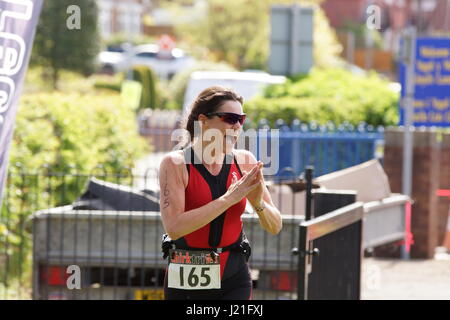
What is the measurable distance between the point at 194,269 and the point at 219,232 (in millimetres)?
196

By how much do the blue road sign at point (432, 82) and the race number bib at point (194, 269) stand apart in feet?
32.0

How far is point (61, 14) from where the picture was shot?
4247cm

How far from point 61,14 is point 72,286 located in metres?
35.0

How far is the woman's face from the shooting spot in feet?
16.2

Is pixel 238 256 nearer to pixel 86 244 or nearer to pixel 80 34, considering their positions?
pixel 86 244

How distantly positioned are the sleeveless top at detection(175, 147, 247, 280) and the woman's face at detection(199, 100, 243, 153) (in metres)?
0.09

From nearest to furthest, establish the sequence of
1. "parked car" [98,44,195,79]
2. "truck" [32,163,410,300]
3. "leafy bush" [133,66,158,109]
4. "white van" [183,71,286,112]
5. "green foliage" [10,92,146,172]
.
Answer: "truck" [32,163,410,300], "green foliage" [10,92,146,172], "white van" [183,71,286,112], "leafy bush" [133,66,158,109], "parked car" [98,44,195,79]

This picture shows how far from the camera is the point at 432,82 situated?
14500mm

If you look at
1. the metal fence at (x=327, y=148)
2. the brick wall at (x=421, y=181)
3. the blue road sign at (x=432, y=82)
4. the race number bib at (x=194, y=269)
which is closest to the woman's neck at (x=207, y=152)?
the race number bib at (x=194, y=269)

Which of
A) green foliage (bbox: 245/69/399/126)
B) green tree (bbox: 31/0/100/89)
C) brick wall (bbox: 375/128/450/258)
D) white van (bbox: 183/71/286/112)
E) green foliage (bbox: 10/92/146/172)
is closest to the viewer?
green foliage (bbox: 10/92/146/172)

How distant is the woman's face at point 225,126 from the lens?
4.93m

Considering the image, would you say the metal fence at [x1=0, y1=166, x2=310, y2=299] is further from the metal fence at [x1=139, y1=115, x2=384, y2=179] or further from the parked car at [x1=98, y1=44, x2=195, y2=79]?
the parked car at [x1=98, y1=44, x2=195, y2=79]

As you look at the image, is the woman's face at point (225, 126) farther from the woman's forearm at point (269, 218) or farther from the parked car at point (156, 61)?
the parked car at point (156, 61)

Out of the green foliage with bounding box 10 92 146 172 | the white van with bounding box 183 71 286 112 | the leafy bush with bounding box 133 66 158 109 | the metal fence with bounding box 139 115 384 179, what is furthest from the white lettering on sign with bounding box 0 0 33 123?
the leafy bush with bounding box 133 66 158 109
